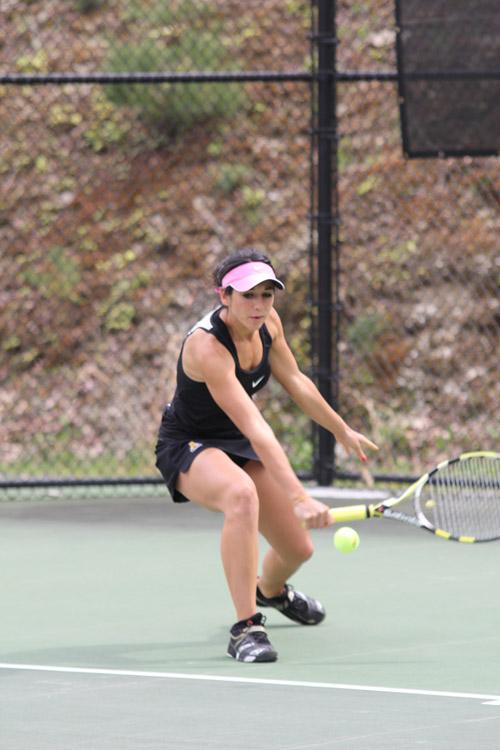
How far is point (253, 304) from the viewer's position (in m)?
6.45

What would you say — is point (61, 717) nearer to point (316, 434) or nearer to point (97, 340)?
point (316, 434)

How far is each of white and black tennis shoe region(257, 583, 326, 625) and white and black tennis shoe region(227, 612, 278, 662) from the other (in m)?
0.57

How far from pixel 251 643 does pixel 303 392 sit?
1.02 m

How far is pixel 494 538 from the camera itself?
21.7 ft

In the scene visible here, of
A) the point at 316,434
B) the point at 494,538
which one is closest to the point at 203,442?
the point at 494,538

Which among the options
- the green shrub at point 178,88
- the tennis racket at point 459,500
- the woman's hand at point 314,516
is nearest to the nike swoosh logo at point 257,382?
the tennis racket at point 459,500

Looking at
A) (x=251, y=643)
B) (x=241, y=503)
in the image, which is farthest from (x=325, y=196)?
(x=251, y=643)

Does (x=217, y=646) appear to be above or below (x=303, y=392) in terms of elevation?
below

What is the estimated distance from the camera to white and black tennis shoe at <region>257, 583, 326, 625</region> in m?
6.98

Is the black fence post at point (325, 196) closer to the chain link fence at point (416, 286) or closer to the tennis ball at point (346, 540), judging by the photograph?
the chain link fence at point (416, 286)

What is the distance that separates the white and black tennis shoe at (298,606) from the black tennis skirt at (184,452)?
521 millimetres

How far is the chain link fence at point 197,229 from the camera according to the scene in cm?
1440

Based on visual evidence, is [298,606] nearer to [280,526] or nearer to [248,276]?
→ [280,526]

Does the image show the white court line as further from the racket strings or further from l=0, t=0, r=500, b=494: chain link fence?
l=0, t=0, r=500, b=494: chain link fence
